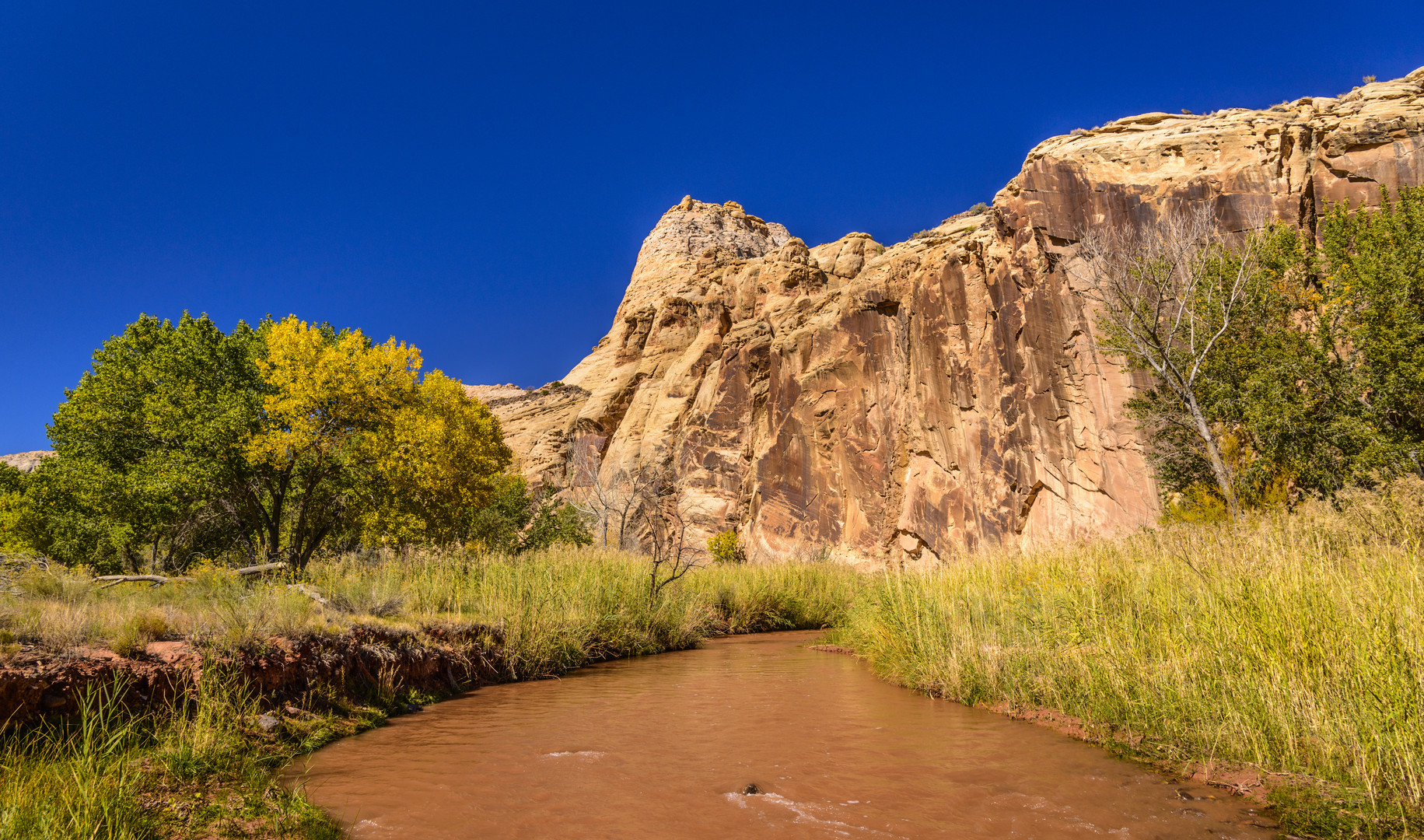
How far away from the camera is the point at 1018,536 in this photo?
85.9ft

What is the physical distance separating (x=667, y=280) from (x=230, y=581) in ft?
188

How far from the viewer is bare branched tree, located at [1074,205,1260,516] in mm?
17766

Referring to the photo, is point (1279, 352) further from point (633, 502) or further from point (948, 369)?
point (633, 502)

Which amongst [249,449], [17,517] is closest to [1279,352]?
[249,449]

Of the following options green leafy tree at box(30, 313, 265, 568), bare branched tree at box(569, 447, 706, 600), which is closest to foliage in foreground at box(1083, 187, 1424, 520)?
green leafy tree at box(30, 313, 265, 568)

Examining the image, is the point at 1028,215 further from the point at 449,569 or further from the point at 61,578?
the point at 61,578

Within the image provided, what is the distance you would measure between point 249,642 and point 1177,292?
78.0 feet

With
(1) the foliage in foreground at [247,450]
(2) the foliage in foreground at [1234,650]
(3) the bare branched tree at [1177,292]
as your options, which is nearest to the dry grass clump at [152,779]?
(2) the foliage in foreground at [1234,650]

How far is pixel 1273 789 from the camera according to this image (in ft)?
13.1

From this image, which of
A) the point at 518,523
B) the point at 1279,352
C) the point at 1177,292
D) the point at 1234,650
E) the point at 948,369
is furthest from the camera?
the point at 948,369

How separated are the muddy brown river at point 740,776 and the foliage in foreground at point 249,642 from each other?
496 millimetres

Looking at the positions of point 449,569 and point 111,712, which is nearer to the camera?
point 111,712

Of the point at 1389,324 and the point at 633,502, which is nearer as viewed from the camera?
the point at 1389,324

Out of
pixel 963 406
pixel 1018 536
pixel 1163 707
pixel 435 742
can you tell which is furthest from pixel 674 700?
pixel 963 406
